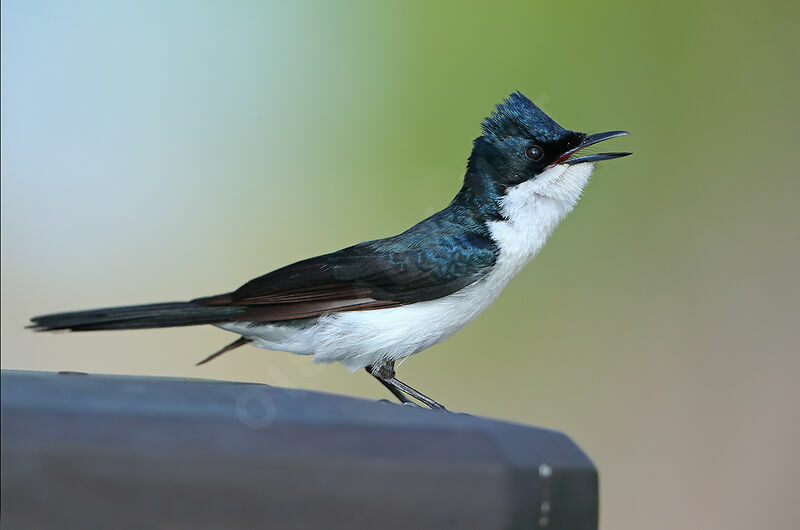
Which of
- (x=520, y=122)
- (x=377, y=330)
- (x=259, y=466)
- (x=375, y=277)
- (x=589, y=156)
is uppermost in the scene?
(x=520, y=122)

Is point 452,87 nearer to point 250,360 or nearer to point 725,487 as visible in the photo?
point 250,360

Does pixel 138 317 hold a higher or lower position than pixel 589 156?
lower

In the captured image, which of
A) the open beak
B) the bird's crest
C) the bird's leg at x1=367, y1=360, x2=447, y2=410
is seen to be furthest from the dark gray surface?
the bird's crest

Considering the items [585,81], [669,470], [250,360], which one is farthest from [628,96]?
[250,360]

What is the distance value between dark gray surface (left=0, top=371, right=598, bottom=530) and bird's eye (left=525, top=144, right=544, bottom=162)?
1525mm

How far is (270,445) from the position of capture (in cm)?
123

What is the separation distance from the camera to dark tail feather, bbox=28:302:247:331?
2.20m

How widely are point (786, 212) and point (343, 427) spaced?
15.9 feet

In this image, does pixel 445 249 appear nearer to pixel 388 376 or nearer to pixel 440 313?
pixel 440 313

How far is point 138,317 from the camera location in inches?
92.6

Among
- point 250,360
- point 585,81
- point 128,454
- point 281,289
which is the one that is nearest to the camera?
point 128,454

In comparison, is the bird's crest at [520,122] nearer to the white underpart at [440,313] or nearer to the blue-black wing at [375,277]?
the white underpart at [440,313]

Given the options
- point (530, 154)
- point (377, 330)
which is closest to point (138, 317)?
point (377, 330)

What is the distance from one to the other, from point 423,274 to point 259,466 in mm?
1518
